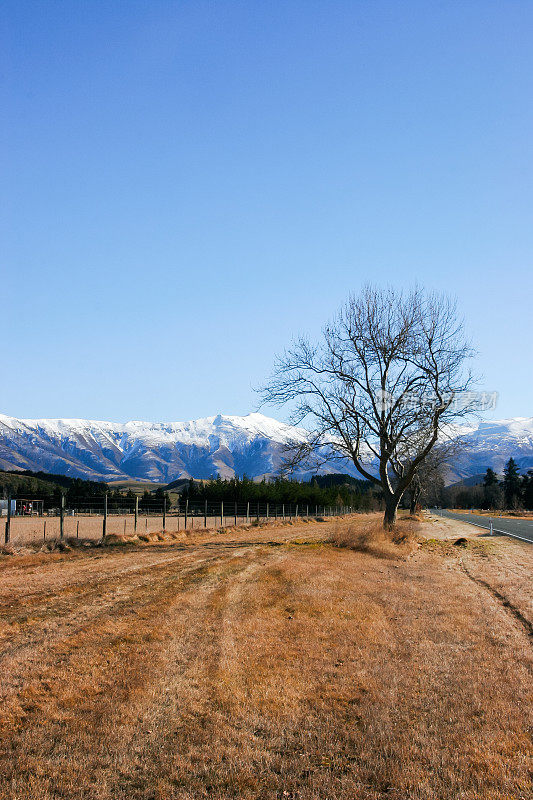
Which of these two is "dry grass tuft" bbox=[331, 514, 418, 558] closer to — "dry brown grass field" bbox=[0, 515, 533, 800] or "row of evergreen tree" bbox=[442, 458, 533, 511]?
"dry brown grass field" bbox=[0, 515, 533, 800]

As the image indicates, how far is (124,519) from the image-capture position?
4103cm

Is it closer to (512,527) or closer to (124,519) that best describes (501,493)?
(512,527)

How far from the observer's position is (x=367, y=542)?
22.5m

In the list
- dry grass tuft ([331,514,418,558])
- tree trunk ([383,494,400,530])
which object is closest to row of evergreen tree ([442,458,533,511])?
tree trunk ([383,494,400,530])

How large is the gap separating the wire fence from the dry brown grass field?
10928 mm

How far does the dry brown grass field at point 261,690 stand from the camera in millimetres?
4430

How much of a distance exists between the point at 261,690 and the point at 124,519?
120 ft

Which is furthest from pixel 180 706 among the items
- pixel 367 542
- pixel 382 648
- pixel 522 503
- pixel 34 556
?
pixel 522 503

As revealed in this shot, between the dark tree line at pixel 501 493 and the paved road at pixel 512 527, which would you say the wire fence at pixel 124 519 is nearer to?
the paved road at pixel 512 527

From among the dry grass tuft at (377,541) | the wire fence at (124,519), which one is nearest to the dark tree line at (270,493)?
the wire fence at (124,519)

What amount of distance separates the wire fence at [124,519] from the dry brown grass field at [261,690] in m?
10.9

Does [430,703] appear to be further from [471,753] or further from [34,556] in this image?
[34,556]

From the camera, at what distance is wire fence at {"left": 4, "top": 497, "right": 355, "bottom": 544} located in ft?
79.4

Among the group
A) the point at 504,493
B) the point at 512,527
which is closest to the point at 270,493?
the point at 512,527
